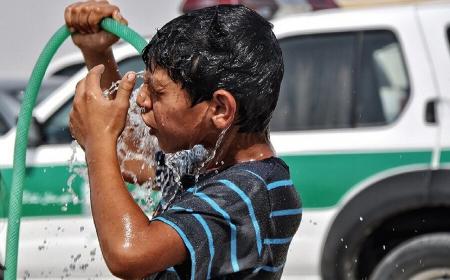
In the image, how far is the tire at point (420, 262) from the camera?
5250mm

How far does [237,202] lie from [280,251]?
16cm

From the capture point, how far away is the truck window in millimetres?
5398

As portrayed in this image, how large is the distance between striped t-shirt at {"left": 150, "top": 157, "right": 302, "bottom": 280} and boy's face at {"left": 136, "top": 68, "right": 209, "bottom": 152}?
0.31ft

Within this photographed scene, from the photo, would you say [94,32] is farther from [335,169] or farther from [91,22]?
[335,169]

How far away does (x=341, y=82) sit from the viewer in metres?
5.44

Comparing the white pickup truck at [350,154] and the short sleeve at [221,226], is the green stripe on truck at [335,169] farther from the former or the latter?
the short sleeve at [221,226]

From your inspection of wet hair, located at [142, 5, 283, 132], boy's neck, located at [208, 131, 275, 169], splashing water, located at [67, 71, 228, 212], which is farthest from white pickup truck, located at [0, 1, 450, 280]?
wet hair, located at [142, 5, 283, 132]

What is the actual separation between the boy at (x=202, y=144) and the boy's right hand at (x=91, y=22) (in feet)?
1.12

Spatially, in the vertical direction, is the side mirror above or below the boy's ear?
below

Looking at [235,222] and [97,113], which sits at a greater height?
[97,113]

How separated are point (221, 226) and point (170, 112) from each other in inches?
9.2

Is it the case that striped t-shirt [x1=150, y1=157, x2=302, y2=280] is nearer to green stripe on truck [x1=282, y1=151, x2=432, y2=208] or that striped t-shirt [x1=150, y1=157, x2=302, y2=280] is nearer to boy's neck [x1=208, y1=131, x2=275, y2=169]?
boy's neck [x1=208, y1=131, x2=275, y2=169]

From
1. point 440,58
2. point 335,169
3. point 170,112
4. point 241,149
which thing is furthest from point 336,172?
point 170,112

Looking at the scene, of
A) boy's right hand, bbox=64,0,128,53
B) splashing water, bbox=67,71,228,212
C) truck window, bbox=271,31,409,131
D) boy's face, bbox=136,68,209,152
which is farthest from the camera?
truck window, bbox=271,31,409,131
